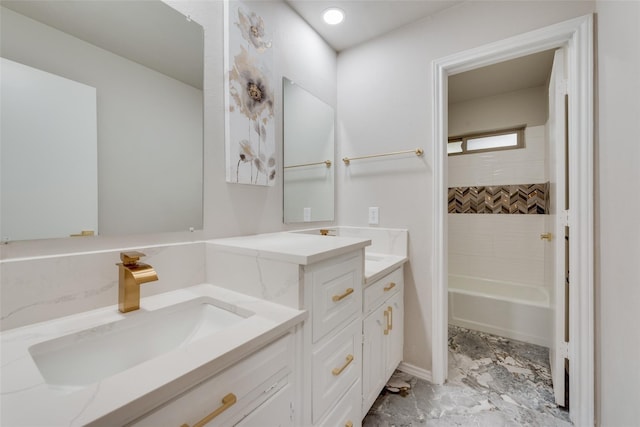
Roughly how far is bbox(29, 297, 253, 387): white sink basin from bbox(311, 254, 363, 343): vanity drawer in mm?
254

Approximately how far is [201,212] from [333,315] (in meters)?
0.73

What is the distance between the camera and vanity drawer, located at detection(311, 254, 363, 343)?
96cm

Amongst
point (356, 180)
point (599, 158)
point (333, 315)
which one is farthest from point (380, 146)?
point (333, 315)

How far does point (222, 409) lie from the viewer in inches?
24.8

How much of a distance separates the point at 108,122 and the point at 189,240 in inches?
20.5

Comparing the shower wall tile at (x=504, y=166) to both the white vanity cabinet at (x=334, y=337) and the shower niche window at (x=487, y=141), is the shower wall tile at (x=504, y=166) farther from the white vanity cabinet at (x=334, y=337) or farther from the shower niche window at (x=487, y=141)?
the white vanity cabinet at (x=334, y=337)

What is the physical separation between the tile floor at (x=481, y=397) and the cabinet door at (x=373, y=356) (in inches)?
6.7

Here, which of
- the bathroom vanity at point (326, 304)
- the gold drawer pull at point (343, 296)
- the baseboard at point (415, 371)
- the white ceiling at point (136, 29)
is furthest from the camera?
the baseboard at point (415, 371)

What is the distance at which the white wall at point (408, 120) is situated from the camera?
5.36 ft

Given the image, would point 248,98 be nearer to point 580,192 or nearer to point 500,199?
point 580,192

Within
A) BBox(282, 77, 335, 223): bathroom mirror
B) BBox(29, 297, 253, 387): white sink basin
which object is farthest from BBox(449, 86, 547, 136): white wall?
BBox(29, 297, 253, 387): white sink basin

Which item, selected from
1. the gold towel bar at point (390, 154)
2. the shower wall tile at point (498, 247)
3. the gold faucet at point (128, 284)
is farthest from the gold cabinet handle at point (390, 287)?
the shower wall tile at point (498, 247)

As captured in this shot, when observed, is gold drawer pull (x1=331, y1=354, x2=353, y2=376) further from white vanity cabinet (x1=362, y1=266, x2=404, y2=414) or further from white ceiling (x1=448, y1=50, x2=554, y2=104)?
white ceiling (x1=448, y1=50, x2=554, y2=104)

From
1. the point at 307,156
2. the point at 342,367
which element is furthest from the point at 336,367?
the point at 307,156
